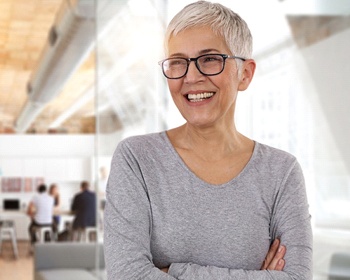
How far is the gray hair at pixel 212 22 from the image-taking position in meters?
1.63

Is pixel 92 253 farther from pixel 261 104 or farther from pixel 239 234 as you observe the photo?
pixel 239 234

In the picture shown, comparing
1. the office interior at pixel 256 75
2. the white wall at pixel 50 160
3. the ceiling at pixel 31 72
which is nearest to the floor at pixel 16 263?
the office interior at pixel 256 75

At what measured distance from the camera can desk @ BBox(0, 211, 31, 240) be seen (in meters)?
16.6

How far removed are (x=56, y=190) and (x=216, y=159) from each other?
572 inches

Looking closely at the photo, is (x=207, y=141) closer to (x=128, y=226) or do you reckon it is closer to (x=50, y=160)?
(x=128, y=226)

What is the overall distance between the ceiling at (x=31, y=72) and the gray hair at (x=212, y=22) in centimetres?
486

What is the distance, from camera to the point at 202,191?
1.66 meters

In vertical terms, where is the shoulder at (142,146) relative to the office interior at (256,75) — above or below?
below

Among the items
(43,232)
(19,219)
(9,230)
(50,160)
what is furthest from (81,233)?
(50,160)

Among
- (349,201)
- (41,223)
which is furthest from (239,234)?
(41,223)

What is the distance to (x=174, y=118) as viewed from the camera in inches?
232

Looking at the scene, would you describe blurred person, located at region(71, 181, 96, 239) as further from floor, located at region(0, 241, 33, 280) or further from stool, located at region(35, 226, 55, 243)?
stool, located at region(35, 226, 55, 243)

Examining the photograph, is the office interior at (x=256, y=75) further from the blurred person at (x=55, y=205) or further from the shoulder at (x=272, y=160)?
the shoulder at (x=272, y=160)

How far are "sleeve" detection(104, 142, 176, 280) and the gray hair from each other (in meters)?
0.26
